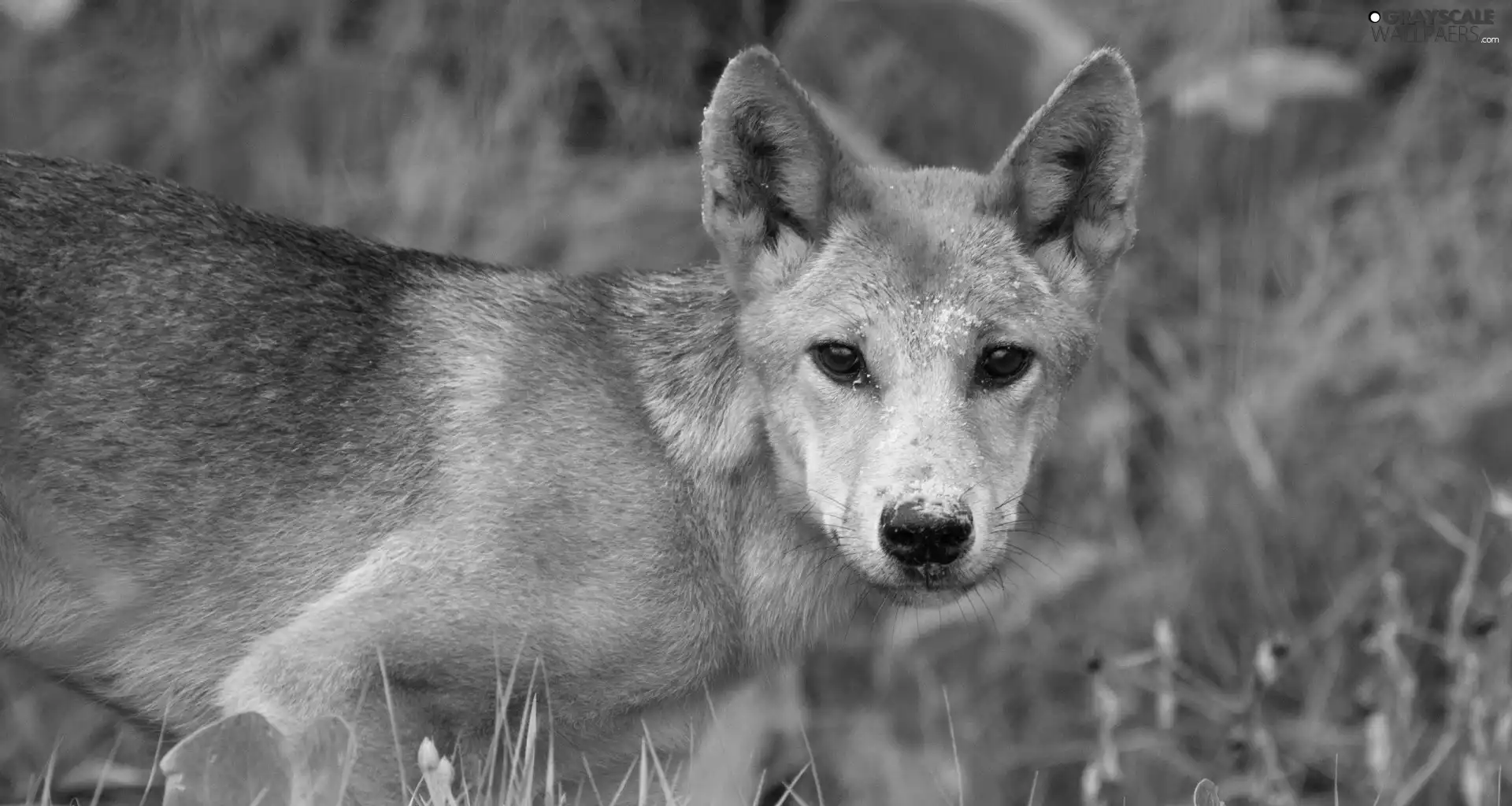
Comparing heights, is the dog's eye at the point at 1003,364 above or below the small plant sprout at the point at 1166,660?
above

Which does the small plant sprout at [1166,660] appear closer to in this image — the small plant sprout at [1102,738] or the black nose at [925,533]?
the small plant sprout at [1102,738]

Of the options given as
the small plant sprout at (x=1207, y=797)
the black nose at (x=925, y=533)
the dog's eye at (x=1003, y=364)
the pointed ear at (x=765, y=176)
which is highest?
the pointed ear at (x=765, y=176)

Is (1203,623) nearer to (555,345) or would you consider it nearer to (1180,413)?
(1180,413)

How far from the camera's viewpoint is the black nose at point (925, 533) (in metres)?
3.52

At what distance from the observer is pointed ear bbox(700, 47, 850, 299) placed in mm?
3941

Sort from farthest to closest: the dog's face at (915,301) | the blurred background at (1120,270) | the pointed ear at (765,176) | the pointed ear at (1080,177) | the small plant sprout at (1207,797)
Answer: the blurred background at (1120,270), the pointed ear at (1080,177), the pointed ear at (765,176), the dog's face at (915,301), the small plant sprout at (1207,797)

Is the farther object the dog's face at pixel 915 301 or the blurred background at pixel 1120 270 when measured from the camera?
the blurred background at pixel 1120 270

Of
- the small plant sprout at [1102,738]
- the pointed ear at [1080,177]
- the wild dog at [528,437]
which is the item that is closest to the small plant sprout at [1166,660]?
the small plant sprout at [1102,738]

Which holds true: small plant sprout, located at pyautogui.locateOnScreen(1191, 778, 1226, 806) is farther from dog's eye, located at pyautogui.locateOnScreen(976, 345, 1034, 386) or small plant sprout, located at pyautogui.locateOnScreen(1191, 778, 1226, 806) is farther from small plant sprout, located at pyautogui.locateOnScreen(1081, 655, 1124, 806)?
dog's eye, located at pyautogui.locateOnScreen(976, 345, 1034, 386)

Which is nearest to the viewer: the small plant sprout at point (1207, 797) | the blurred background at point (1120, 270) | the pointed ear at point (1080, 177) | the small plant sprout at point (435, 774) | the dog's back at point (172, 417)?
the small plant sprout at point (435, 774)

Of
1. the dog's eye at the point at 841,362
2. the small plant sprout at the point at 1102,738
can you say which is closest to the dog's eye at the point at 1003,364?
the dog's eye at the point at 841,362

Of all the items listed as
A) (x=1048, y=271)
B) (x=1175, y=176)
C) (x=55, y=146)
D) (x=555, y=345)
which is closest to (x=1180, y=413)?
(x=1175, y=176)

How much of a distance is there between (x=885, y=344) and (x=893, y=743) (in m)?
3.73

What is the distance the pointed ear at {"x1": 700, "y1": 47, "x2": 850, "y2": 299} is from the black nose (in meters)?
0.81
